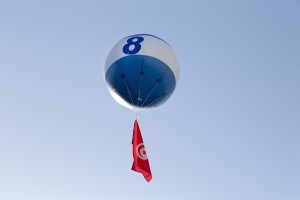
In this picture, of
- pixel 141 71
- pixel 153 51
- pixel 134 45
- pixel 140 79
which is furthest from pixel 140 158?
pixel 134 45

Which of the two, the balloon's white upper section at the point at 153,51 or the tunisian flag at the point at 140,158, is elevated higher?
the balloon's white upper section at the point at 153,51

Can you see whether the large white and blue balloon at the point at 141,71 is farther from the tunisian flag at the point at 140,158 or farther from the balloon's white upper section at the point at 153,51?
the tunisian flag at the point at 140,158

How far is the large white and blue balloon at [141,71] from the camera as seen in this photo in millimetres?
8141

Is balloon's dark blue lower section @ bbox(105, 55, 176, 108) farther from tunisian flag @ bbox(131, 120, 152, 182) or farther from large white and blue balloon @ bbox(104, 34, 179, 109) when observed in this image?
tunisian flag @ bbox(131, 120, 152, 182)

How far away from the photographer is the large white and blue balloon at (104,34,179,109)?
8141mm

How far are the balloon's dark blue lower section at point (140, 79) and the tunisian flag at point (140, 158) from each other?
124 centimetres

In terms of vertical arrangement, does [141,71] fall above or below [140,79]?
above

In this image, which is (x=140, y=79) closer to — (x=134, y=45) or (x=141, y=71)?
(x=141, y=71)

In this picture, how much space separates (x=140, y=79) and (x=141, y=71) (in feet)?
0.74

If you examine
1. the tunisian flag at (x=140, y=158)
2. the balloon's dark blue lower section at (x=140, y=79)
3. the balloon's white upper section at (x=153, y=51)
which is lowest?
the tunisian flag at (x=140, y=158)

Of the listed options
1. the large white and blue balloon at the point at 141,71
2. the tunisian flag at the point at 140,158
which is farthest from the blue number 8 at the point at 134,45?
the tunisian flag at the point at 140,158

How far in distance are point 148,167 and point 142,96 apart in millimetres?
2039

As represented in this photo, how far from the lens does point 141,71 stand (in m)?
8.11

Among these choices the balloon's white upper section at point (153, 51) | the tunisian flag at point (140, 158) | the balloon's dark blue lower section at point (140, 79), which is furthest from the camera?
the balloon's white upper section at point (153, 51)
